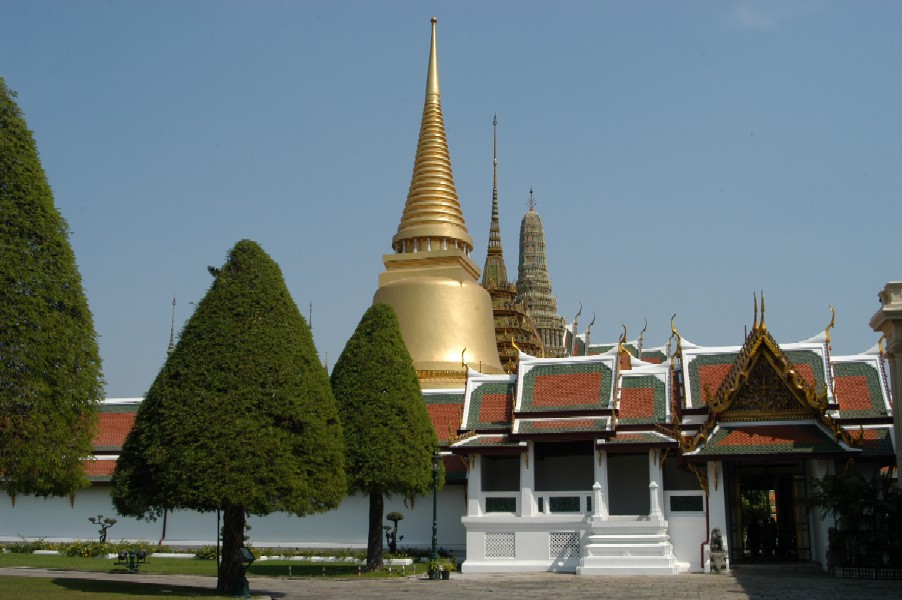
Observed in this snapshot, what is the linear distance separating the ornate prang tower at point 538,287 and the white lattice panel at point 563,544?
52.1m

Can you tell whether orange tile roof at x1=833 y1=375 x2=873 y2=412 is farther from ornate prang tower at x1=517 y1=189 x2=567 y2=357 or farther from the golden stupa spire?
ornate prang tower at x1=517 y1=189 x2=567 y2=357

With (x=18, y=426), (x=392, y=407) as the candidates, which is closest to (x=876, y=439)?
(x=392, y=407)

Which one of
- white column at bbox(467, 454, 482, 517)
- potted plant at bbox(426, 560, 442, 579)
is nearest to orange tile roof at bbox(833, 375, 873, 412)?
white column at bbox(467, 454, 482, 517)

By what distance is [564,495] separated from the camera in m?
28.9

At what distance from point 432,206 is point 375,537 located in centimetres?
2441

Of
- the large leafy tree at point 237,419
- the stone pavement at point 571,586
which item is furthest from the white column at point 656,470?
the large leafy tree at point 237,419

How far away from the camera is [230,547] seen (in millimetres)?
20156

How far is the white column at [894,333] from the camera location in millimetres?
24766

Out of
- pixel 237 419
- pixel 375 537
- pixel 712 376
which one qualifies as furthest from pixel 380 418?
pixel 712 376

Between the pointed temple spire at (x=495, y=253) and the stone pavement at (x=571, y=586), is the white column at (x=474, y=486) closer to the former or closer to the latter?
the stone pavement at (x=571, y=586)

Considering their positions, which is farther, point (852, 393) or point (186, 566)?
point (852, 393)

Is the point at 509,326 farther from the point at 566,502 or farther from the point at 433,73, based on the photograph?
the point at 566,502

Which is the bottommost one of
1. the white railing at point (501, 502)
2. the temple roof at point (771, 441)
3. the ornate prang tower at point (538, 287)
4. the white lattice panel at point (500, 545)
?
the white lattice panel at point (500, 545)

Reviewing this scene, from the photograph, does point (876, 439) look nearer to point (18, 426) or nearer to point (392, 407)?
point (392, 407)
